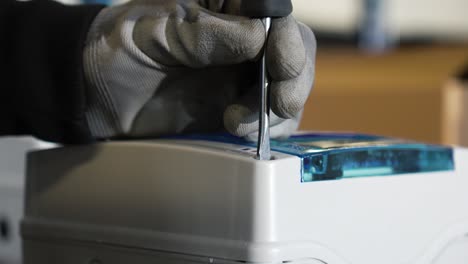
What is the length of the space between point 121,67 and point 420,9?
2212 mm

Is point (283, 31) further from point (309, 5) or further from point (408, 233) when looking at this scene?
point (309, 5)

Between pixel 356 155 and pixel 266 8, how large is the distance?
114 millimetres

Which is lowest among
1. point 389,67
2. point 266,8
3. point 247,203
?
point 247,203

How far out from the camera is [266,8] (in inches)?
16.0

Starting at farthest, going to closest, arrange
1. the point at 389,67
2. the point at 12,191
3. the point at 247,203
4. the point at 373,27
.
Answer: the point at 373,27, the point at 389,67, the point at 12,191, the point at 247,203

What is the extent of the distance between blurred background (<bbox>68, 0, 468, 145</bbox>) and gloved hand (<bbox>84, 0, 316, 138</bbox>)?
1.98ft

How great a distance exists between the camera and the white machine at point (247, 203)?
405mm

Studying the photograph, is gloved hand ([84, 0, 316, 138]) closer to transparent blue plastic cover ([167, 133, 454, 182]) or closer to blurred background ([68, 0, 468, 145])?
transparent blue plastic cover ([167, 133, 454, 182])

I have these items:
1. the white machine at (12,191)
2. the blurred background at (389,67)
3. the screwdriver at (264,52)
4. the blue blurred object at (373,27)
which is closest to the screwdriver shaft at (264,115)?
the screwdriver at (264,52)

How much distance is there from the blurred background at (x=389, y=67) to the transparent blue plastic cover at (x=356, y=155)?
66cm

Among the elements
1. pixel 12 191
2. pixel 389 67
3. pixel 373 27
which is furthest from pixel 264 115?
pixel 373 27

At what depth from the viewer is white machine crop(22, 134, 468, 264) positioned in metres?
0.40

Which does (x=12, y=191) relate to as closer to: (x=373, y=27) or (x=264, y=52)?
(x=264, y=52)

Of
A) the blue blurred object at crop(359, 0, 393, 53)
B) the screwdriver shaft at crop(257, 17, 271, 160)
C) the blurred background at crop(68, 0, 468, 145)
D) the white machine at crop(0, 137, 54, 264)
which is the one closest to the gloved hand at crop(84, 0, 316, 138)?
the screwdriver shaft at crop(257, 17, 271, 160)
